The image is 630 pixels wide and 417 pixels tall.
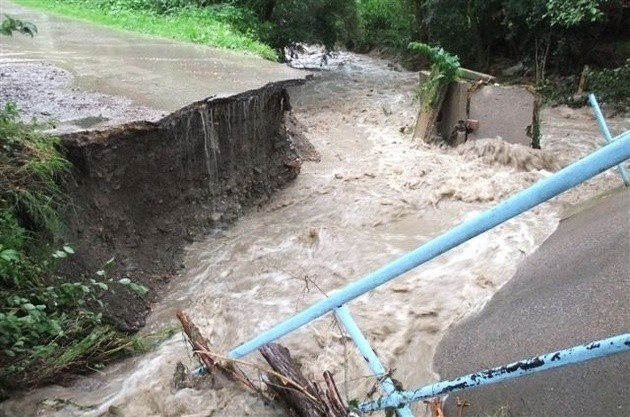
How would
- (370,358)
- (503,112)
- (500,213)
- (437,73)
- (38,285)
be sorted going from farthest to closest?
(437,73) → (503,112) → (38,285) → (370,358) → (500,213)

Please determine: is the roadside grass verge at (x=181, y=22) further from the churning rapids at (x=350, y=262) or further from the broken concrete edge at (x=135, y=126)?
the broken concrete edge at (x=135, y=126)

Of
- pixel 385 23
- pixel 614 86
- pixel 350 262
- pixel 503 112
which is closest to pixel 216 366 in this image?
pixel 350 262

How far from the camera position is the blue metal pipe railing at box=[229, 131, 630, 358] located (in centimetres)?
136

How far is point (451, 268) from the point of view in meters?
4.63

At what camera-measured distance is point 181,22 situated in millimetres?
10594

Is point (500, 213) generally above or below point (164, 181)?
above

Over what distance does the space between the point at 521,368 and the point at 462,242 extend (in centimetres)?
44

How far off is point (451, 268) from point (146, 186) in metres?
2.74

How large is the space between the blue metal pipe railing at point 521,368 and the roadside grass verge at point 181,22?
6.75 meters

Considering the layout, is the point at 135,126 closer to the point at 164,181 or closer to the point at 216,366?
the point at 164,181

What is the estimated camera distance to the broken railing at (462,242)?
1396 millimetres

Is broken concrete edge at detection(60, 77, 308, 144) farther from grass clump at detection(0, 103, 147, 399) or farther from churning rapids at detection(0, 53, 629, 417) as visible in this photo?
churning rapids at detection(0, 53, 629, 417)

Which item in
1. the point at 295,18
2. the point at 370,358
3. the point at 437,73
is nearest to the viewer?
the point at 370,358

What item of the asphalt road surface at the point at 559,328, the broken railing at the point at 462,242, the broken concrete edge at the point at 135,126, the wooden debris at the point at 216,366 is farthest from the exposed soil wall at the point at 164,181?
the asphalt road surface at the point at 559,328
